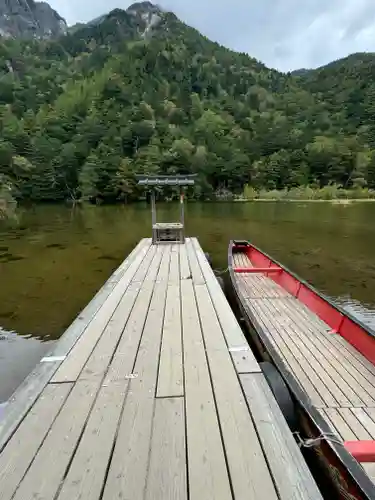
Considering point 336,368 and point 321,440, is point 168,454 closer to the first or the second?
point 321,440

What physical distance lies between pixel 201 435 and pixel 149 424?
14.1 inches

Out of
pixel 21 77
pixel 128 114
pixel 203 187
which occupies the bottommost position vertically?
pixel 203 187

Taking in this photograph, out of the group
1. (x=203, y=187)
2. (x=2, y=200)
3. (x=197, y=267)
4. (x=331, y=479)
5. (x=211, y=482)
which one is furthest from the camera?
(x=203, y=187)

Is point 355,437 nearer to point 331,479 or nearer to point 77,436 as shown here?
point 331,479

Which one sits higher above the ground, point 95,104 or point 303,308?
point 95,104

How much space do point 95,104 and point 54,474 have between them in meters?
98.5

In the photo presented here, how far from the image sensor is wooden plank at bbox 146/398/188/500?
66.7 inches

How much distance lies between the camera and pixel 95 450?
196 centimetres

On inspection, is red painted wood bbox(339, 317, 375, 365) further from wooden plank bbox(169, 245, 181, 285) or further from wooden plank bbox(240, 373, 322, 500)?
wooden plank bbox(169, 245, 181, 285)

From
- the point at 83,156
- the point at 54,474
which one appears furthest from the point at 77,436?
the point at 83,156

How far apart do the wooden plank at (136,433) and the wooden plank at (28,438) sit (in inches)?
18.9

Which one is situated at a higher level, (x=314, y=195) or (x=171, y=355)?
(x=171, y=355)

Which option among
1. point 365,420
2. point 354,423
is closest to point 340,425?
point 354,423

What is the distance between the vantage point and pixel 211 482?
5.71ft
